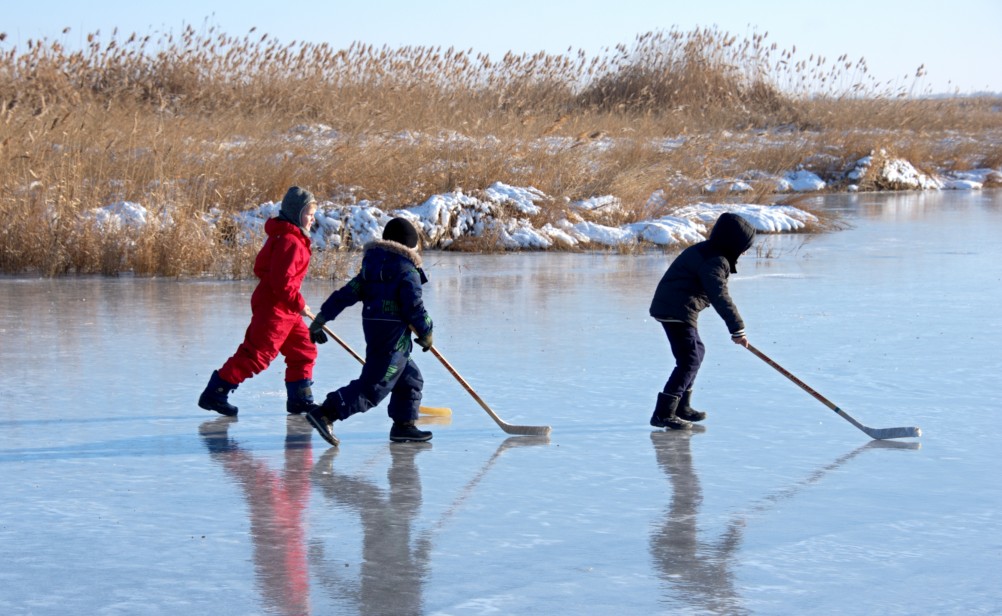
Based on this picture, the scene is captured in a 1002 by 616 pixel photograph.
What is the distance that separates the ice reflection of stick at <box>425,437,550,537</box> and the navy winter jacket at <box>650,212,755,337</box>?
961 millimetres

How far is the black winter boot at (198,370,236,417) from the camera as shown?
590cm

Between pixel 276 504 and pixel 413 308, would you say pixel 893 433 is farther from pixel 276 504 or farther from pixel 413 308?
pixel 276 504

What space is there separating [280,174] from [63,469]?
31.2 feet

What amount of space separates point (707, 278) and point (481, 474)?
Answer: 1.62m

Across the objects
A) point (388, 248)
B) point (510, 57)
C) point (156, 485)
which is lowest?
point (156, 485)

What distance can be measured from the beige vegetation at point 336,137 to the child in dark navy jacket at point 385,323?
596cm

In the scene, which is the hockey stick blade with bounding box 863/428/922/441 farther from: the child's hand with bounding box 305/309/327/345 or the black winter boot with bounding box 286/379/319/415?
the black winter boot with bounding box 286/379/319/415

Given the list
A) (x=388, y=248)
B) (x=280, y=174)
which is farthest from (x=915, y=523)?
(x=280, y=174)

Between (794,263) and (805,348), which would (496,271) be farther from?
(805,348)

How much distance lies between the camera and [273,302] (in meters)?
6.03

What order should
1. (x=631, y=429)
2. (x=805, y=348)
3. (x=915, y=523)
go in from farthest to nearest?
1. (x=805, y=348)
2. (x=631, y=429)
3. (x=915, y=523)

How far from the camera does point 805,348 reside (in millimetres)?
7852

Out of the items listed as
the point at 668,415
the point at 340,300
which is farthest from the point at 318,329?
the point at 668,415

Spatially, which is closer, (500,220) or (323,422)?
(323,422)
